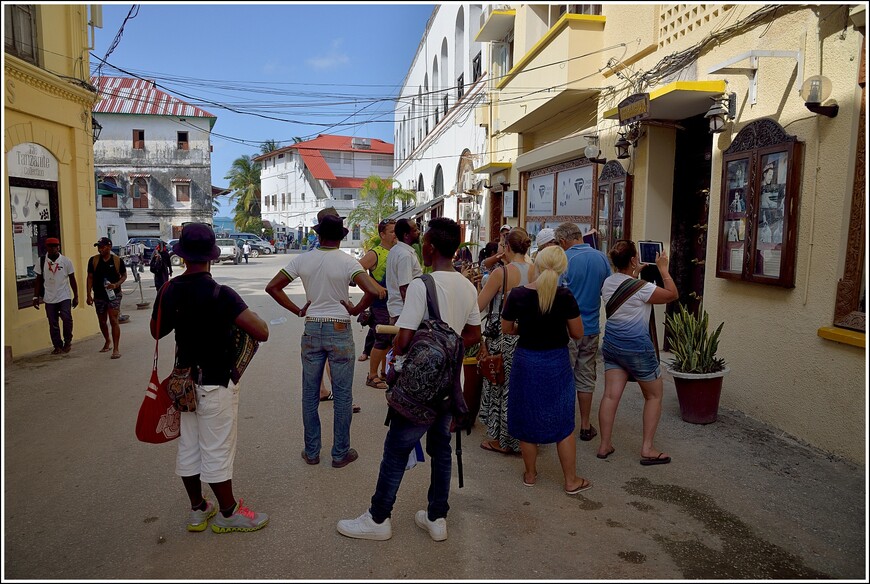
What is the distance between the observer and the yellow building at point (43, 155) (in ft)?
27.9

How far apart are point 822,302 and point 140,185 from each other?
41.6 meters

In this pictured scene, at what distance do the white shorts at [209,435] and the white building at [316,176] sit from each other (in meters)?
44.6

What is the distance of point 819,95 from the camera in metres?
4.71

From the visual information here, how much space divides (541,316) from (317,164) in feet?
159

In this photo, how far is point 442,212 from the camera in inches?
925

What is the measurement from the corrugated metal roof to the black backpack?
47.1 m

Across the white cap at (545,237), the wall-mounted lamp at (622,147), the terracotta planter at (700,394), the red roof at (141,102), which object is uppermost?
the red roof at (141,102)

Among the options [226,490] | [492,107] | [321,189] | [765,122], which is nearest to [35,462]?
[226,490]

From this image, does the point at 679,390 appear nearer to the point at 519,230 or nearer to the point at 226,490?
the point at 519,230

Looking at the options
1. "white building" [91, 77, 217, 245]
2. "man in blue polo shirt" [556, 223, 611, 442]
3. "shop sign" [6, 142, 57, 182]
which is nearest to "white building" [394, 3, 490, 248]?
"shop sign" [6, 142, 57, 182]

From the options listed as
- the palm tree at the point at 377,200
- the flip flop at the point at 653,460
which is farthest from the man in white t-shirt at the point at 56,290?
the palm tree at the point at 377,200

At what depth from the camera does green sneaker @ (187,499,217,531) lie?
356cm

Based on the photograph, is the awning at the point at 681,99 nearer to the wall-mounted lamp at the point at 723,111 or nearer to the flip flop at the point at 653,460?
the wall-mounted lamp at the point at 723,111

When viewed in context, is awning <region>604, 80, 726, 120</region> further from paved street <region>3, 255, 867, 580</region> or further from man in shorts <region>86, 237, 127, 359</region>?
man in shorts <region>86, 237, 127, 359</region>
